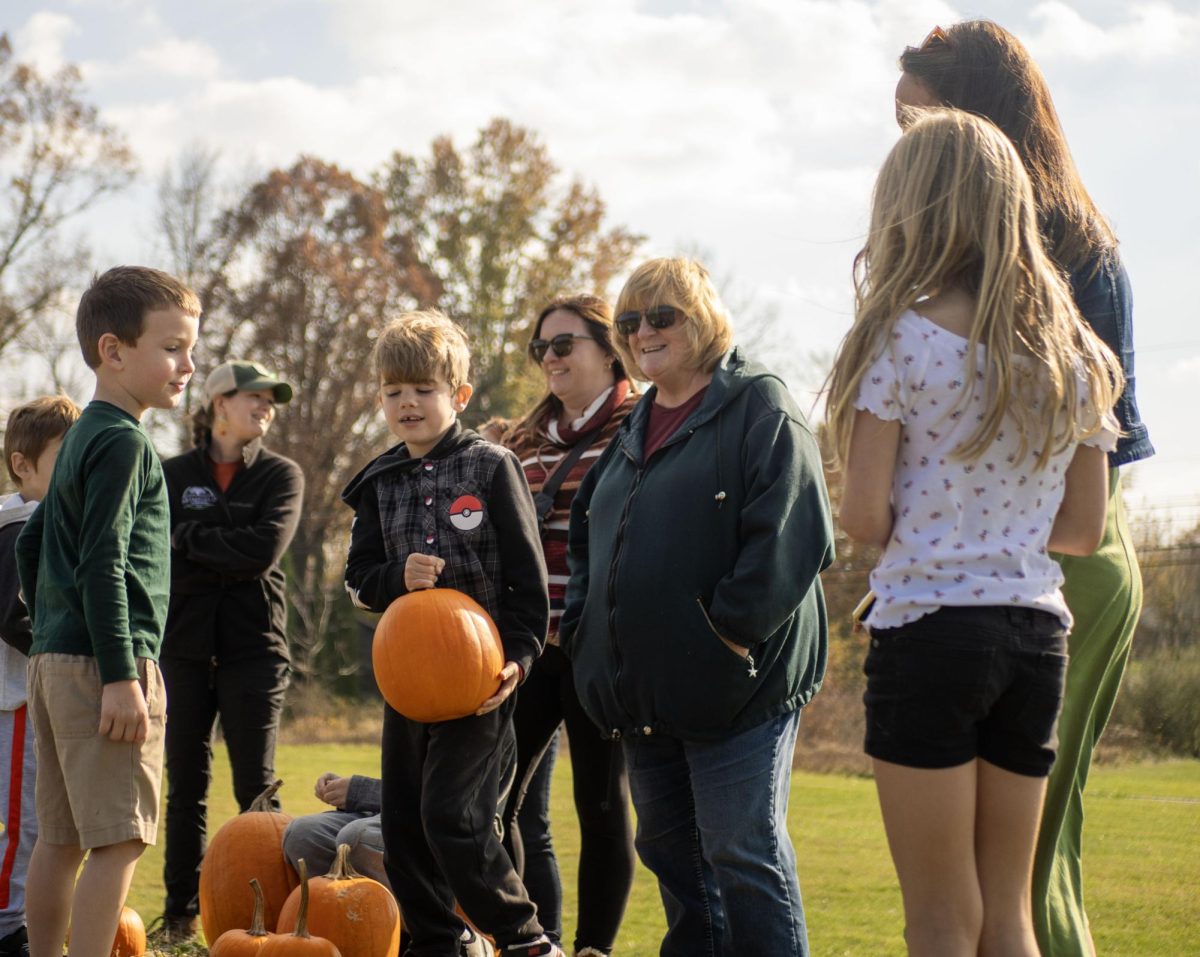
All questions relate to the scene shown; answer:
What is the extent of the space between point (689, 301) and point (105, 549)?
1703 mm

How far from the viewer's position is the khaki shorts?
3506mm

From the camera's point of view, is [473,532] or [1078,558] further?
[473,532]

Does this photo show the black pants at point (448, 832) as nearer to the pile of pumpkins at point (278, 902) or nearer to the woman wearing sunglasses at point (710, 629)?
the pile of pumpkins at point (278, 902)

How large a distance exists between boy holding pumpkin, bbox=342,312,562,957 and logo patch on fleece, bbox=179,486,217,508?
1.57 m

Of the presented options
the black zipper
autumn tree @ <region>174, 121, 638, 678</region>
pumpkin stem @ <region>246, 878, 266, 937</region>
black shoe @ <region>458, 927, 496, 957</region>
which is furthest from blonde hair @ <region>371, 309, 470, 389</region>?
autumn tree @ <region>174, 121, 638, 678</region>

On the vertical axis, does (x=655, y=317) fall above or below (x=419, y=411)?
above

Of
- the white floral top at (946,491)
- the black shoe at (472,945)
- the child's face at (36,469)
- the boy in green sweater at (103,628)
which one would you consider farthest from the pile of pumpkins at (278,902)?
the white floral top at (946,491)

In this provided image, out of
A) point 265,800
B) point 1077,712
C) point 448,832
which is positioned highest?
point 1077,712

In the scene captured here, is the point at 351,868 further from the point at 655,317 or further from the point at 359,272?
the point at 359,272

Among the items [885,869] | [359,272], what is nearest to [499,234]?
[359,272]

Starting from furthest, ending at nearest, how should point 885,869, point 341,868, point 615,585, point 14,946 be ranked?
1. point 885,869
2. point 14,946
3. point 341,868
4. point 615,585

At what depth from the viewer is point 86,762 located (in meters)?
3.52

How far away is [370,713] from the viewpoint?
22.0 m

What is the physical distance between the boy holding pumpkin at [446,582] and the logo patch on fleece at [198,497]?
1567mm
